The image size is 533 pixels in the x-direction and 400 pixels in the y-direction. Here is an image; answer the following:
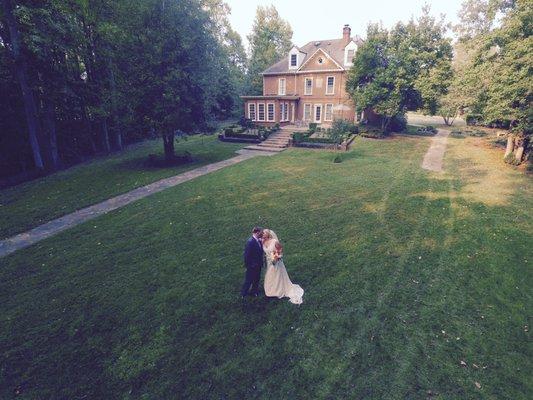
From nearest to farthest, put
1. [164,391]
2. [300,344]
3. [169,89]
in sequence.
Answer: [164,391] < [300,344] < [169,89]

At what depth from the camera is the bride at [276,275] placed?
7.21m

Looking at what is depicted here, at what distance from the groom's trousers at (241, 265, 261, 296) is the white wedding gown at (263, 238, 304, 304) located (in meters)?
0.26

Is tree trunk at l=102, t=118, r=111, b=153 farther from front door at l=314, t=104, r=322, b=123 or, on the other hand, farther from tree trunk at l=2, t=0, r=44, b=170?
front door at l=314, t=104, r=322, b=123

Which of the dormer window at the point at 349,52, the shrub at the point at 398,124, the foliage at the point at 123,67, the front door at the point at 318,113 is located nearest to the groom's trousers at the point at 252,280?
the foliage at the point at 123,67

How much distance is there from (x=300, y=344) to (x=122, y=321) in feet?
13.8

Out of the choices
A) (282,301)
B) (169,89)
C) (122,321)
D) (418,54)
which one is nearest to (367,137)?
(418,54)

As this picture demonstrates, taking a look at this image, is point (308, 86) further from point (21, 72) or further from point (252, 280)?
point (252, 280)

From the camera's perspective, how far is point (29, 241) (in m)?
11.2

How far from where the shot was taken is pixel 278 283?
24.7 feet

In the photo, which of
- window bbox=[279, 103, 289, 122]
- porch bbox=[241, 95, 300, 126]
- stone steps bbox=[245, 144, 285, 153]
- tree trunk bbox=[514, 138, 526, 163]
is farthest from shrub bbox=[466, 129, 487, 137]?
stone steps bbox=[245, 144, 285, 153]

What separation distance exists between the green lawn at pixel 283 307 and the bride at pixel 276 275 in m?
0.34

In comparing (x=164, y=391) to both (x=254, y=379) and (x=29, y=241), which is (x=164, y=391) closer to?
(x=254, y=379)

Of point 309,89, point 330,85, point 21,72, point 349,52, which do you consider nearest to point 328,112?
point 330,85

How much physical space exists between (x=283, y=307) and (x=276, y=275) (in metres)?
0.80
